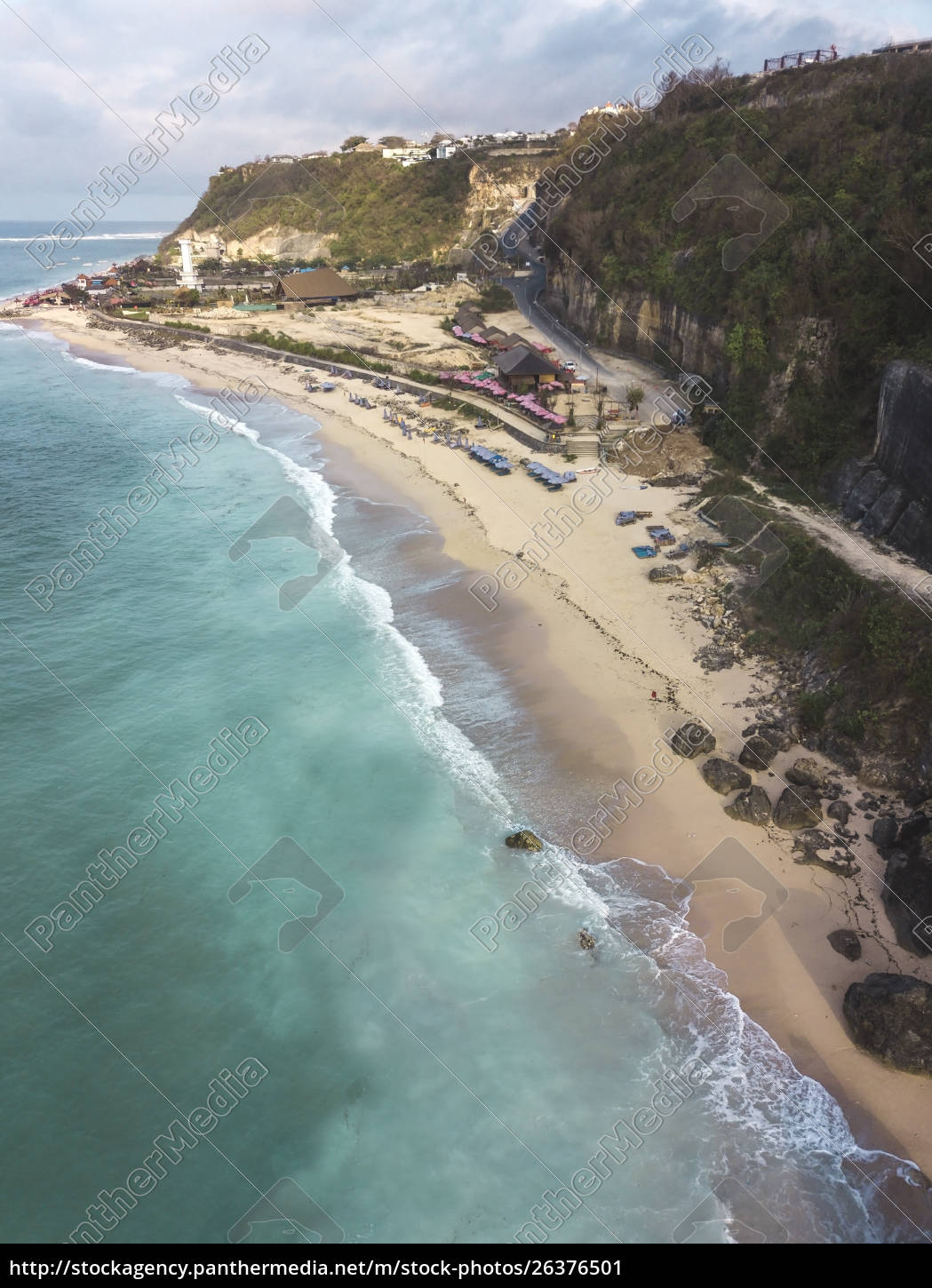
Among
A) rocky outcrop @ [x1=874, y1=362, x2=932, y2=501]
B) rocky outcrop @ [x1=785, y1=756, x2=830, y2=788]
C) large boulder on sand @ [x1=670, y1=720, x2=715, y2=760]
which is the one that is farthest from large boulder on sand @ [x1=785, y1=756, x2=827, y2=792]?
rocky outcrop @ [x1=874, y1=362, x2=932, y2=501]

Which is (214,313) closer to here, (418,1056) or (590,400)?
(590,400)

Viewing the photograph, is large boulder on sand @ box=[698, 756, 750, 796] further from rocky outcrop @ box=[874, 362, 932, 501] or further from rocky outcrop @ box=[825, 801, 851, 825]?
rocky outcrop @ box=[874, 362, 932, 501]

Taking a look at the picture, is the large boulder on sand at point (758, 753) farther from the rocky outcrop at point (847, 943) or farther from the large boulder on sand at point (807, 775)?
the rocky outcrop at point (847, 943)

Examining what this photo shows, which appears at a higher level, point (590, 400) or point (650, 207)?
point (650, 207)

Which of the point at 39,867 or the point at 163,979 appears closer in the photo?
the point at 163,979

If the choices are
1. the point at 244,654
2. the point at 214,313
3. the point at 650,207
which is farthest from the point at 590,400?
the point at 214,313

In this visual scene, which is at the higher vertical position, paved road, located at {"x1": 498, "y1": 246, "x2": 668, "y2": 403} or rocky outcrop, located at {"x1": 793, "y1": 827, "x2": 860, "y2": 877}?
paved road, located at {"x1": 498, "y1": 246, "x2": 668, "y2": 403}

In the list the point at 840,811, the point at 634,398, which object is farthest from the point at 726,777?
the point at 634,398

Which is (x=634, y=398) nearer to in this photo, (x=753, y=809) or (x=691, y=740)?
(x=691, y=740)
